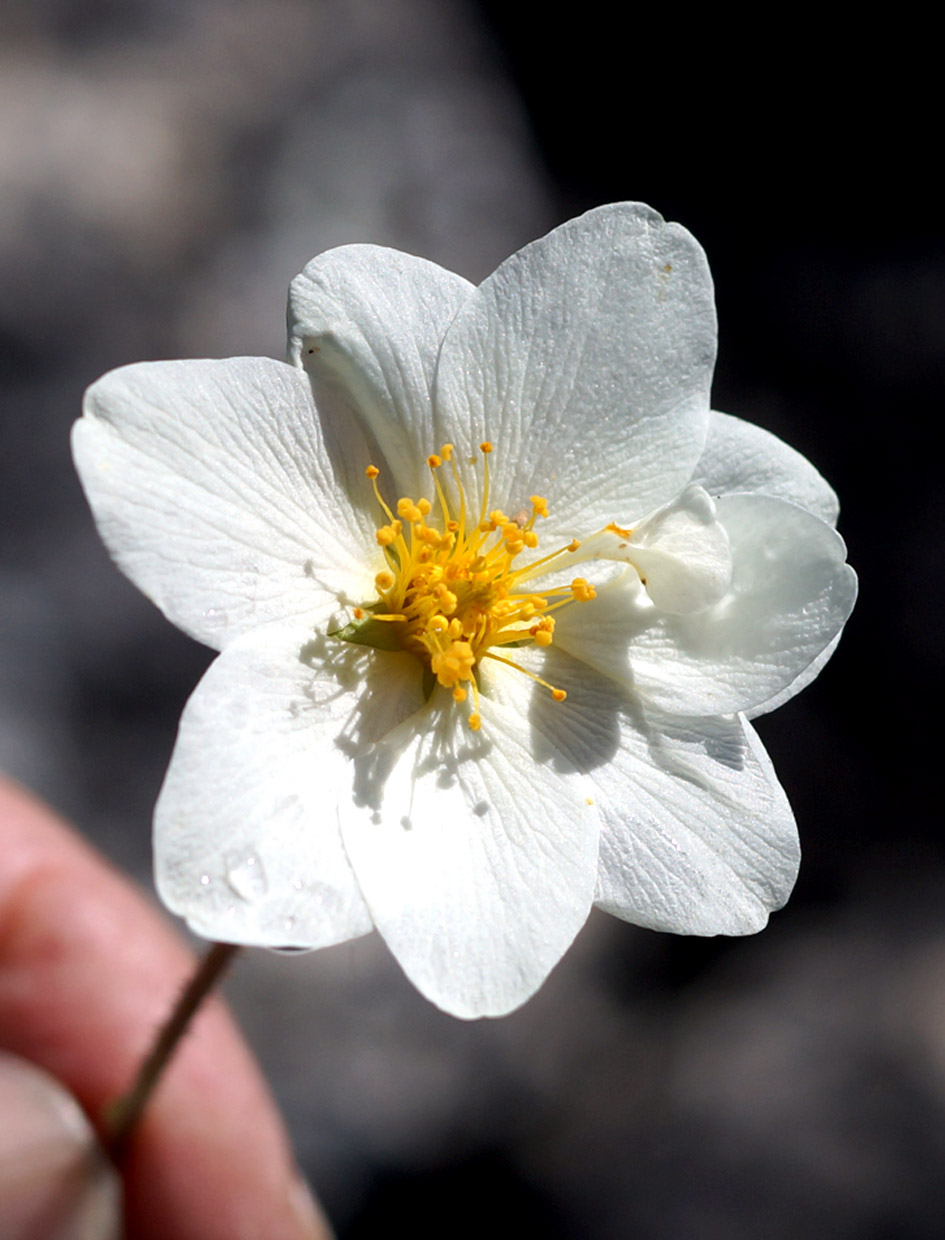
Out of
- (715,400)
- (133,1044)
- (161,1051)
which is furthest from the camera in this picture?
(715,400)

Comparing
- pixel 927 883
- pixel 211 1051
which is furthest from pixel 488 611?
pixel 927 883

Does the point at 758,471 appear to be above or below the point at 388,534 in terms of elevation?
below

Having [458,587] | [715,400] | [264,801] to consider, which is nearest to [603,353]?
[458,587]

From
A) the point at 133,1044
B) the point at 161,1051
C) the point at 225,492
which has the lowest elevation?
the point at 133,1044

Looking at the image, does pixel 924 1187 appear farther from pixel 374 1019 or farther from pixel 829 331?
pixel 829 331

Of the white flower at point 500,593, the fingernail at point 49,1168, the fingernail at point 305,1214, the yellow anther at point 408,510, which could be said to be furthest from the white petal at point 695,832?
the fingernail at point 305,1214

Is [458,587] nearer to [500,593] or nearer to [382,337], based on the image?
[500,593]

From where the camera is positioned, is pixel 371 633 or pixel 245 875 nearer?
pixel 245 875
